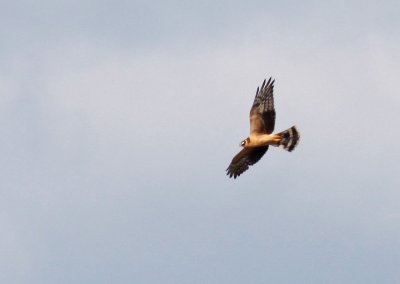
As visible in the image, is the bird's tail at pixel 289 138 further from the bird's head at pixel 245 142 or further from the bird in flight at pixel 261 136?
the bird's head at pixel 245 142

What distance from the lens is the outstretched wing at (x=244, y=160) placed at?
4566cm

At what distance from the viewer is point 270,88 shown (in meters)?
45.5

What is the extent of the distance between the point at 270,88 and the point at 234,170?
3.77m

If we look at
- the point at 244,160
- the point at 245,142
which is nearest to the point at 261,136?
the point at 245,142

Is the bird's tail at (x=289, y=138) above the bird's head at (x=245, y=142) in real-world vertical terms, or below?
below

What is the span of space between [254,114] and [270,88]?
54.1 inches

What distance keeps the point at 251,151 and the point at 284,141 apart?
2252 millimetres

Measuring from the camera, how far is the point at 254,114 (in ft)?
148

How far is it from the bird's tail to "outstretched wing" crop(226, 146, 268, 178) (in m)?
1.65

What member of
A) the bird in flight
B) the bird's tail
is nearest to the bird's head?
the bird in flight

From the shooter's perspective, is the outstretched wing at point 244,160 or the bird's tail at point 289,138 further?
the outstretched wing at point 244,160

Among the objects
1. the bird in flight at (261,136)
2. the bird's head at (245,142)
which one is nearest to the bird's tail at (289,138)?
the bird in flight at (261,136)

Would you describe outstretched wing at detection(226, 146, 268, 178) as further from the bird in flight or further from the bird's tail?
the bird's tail

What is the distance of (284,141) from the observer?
43875 mm
